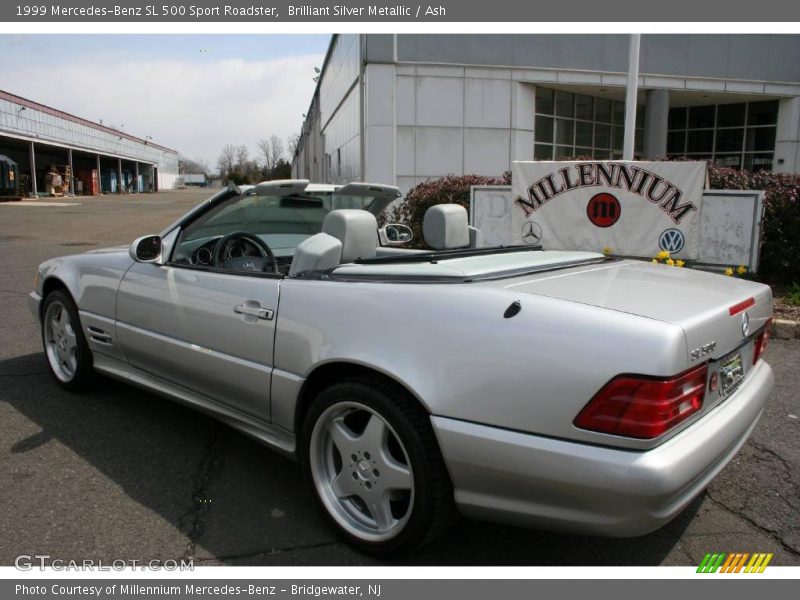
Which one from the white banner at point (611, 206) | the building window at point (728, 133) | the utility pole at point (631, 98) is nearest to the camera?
the white banner at point (611, 206)

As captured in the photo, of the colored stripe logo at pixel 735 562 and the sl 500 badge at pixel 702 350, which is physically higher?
the sl 500 badge at pixel 702 350

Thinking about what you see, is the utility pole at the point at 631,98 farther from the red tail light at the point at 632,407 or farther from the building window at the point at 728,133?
the building window at the point at 728,133

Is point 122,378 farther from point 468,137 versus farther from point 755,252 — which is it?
point 468,137

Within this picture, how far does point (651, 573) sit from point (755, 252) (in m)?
6.48

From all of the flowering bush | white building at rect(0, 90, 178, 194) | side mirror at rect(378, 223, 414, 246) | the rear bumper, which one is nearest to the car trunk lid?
the rear bumper

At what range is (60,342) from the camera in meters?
4.61

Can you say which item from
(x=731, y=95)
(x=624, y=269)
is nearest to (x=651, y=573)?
(x=624, y=269)

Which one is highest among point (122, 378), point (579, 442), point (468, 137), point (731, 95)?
point (731, 95)

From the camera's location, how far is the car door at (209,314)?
3.02 m

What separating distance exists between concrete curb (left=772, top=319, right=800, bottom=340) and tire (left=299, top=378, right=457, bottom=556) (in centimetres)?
507

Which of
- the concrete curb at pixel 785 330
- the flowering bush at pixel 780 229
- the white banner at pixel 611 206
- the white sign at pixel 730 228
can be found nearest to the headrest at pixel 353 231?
the concrete curb at pixel 785 330

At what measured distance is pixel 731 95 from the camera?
19516 millimetres

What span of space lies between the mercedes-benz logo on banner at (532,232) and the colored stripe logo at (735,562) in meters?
6.91

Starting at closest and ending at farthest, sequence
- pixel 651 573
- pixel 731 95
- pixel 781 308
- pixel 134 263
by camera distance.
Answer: pixel 651 573 → pixel 134 263 → pixel 781 308 → pixel 731 95
